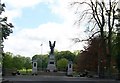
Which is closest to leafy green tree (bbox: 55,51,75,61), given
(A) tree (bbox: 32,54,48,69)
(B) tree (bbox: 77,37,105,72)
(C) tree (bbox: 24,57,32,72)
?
(A) tree (bbox: 32,54,48,69)

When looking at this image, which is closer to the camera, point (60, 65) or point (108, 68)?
point (108, 68)

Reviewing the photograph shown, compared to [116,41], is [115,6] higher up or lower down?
higher up

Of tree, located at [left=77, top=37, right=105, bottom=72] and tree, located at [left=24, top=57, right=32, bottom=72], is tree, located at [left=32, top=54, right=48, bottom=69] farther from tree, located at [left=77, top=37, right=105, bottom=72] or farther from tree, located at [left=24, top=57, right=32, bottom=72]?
tree, located at [left=77, top=37, right=105, bottom=72]

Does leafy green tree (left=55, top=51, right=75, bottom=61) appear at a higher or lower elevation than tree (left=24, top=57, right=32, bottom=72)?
higher

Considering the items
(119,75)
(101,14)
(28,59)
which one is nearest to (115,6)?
(101,14)

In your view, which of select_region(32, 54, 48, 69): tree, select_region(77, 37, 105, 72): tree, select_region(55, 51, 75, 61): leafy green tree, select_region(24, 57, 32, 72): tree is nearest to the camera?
select_region(77, 37, 105, 72): tree

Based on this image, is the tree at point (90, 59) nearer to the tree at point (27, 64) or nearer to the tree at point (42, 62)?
the tree at point (42, 62)

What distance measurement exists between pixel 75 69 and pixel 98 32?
33346 millimetres

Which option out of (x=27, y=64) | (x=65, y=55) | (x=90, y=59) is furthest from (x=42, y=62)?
(x=90, y=59)

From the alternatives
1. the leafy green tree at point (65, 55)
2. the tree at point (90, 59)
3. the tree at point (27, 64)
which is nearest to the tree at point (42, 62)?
Answer: the tree at point (27, 64)

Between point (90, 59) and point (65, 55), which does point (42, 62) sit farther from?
point (90, 59)

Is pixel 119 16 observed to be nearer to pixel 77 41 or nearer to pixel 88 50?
pixel 77 41

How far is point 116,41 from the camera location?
51.3 metres

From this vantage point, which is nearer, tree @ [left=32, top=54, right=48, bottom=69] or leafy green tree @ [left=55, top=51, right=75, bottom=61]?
tree @ [left=32, top=54, right=48, bottom=69]
